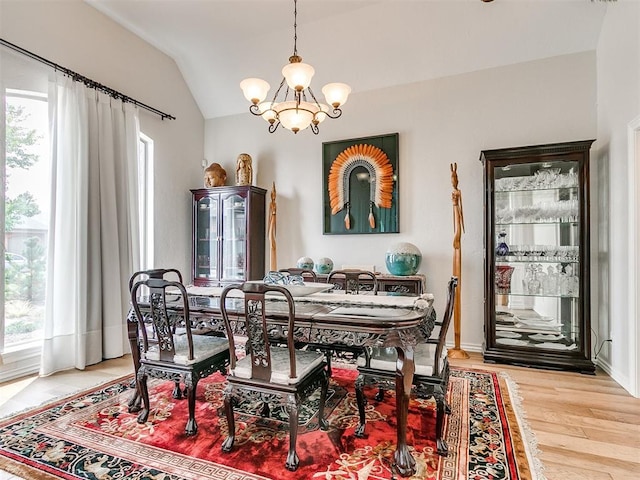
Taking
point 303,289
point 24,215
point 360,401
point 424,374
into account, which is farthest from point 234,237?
point 424,374

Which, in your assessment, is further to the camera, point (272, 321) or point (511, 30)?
point (511, 30)

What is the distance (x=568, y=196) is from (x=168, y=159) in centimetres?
464

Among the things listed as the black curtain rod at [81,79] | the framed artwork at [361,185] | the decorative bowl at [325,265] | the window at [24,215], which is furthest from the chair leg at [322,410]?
the black curtain rod at [81,79]

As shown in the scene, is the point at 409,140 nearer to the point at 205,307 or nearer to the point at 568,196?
the point at 568,196

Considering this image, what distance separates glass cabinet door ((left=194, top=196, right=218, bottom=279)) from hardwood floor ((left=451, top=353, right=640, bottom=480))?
3.48m

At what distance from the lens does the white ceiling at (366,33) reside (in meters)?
3.41

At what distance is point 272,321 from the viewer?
1948 mm

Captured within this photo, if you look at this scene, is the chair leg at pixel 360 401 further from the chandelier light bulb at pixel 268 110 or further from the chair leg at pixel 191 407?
the chandelier light bulb at pixel 268 110

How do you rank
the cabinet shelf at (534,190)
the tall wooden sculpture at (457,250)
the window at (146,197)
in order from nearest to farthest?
the cabinet shelf at (534,190) → the tall wooden sculpture at (457,250) → the window at (146,197)

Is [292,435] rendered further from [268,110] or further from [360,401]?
[268,110]

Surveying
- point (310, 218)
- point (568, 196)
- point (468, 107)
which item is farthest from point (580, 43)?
point (310, 218)

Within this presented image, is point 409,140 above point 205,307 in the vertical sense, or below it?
above

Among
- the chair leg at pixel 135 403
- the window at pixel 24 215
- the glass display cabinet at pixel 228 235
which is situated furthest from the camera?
the glass display cabinet at pixel 228 235

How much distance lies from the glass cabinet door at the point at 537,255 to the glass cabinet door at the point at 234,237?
2.96 metres
